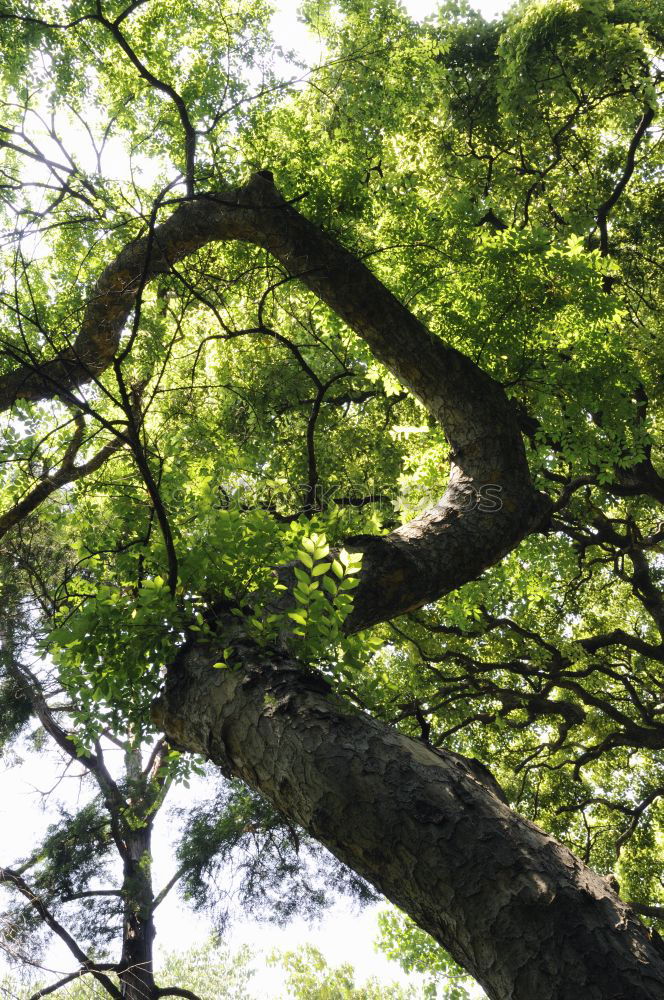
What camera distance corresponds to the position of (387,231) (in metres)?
6.54

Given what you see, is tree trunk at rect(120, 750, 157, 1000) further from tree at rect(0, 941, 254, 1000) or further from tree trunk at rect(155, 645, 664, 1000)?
tree at rect(0, 941, 254, 1000)

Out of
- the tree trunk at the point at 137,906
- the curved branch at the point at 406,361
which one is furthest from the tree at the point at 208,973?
the curved branch at the point at 406,361

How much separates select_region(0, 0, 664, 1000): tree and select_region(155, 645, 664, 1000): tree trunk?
0.01 metres

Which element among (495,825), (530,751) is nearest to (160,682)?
(495,825)

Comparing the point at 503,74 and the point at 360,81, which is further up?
the point at 503,74

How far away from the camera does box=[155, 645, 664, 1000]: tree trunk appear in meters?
2.05

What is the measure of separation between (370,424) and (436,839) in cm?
736

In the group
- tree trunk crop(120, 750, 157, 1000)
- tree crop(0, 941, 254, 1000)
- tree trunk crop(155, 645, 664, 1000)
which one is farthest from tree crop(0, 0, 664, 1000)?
tree crop(0, 941, 254, 1000)

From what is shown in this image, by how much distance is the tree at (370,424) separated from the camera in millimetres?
2564

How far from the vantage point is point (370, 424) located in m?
9.39

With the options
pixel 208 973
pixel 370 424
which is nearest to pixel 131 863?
pixel 370 424

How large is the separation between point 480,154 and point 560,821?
10.3m

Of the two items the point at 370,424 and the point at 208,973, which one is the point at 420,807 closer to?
the point at 370,424

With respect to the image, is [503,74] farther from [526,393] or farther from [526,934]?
[526,934]
